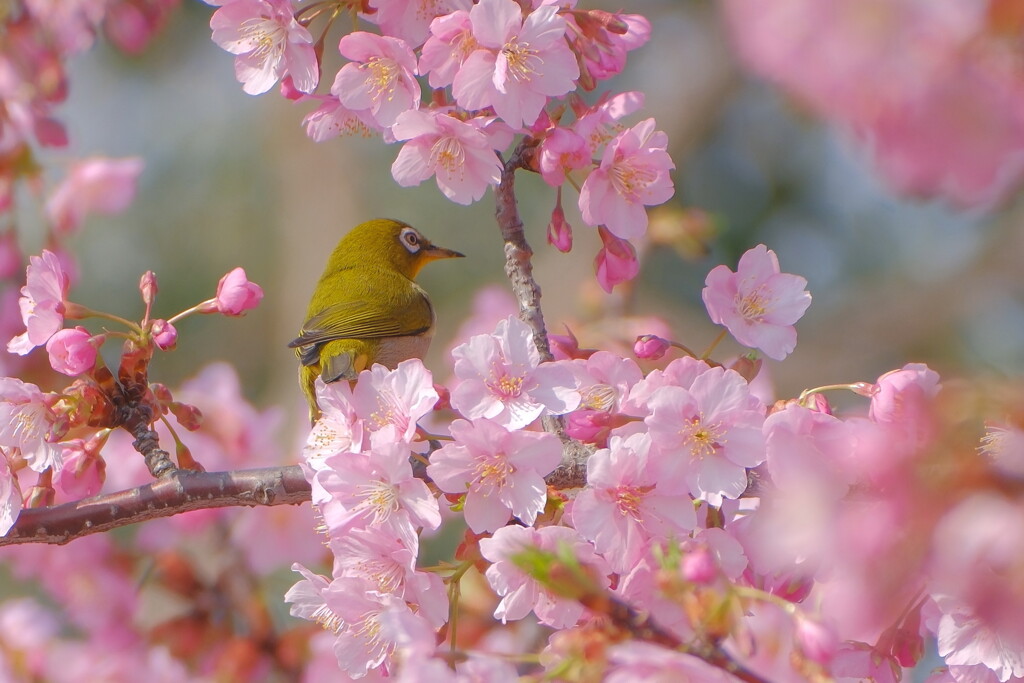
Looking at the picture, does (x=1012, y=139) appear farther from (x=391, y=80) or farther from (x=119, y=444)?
(x=119, y=444)

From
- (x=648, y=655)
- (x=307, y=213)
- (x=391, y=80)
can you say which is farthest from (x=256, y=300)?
(x=307, y=213)

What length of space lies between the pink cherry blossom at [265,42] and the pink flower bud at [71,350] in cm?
52

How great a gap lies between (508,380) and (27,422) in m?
0.75

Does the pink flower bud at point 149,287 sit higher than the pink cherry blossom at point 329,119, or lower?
lower

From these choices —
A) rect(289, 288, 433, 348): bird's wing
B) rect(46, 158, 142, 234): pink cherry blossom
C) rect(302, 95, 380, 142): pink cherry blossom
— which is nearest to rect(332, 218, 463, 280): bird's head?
rect(289, 288, 433, 348): bird's wing

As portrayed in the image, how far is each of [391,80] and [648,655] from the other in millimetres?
1081

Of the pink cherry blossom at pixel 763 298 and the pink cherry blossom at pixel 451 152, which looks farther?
the pink cherry blossom at pixel 763 298

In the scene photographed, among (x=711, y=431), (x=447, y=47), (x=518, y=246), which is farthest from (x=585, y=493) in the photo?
(x=447, y=47)

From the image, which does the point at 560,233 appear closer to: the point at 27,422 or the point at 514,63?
the point at 514,63

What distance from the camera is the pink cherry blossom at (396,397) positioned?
5.24ft

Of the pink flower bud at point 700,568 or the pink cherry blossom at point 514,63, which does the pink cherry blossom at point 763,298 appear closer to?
the pink cherry blossom at point 514,63

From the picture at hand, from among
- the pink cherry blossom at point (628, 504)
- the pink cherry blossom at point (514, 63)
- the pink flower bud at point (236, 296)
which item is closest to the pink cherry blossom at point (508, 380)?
the pink cherry blossom at point (628, 504)

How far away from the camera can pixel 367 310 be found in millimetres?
2912

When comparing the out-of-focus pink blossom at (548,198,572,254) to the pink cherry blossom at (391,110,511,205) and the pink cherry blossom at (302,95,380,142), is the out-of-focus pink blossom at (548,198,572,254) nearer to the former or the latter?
the pink cherry blossom at (391,110,511,205)
